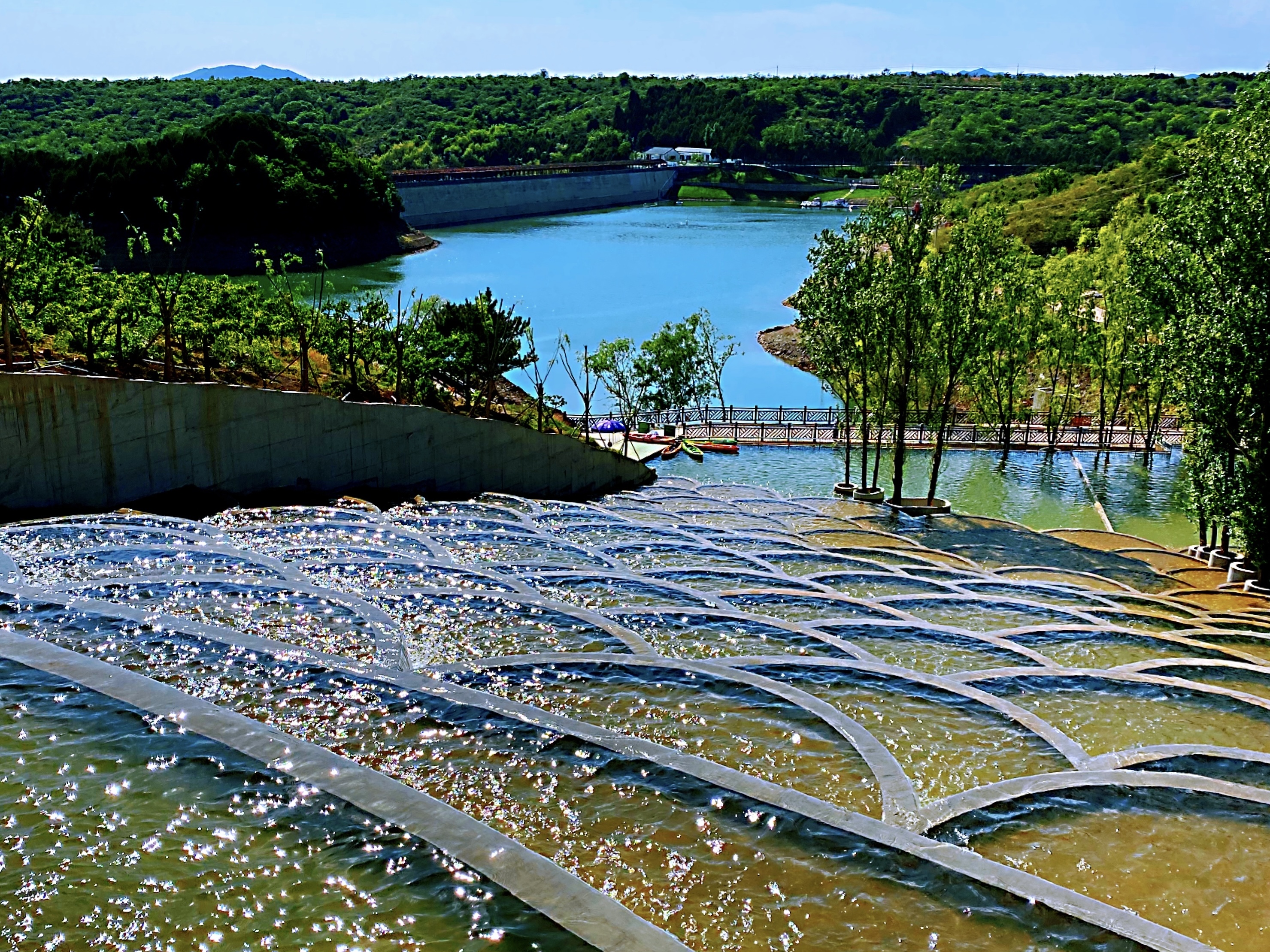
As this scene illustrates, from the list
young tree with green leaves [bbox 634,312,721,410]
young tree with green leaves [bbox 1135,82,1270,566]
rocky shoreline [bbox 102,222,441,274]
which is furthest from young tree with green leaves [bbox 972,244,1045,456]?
rocky shoreline [bbox 102,222,441,274]

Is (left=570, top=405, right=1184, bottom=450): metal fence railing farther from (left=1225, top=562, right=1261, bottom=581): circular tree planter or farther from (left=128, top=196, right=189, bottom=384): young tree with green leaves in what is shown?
(left=1225, top=562, right=1261, bottom=581): circular tree planter

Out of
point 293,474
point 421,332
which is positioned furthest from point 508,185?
point 293,474

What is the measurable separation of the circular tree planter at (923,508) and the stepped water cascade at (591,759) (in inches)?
501

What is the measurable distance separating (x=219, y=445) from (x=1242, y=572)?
21747 millimetres

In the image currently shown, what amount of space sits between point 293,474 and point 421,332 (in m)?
14.7

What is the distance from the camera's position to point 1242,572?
74.5 ft

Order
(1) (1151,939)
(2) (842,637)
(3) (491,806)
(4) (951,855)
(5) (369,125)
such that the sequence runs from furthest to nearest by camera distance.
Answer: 1. (5) (369,125)
2. (2) (842,637)
3. (3) (491,806)
4. (4) (951,855)
5. (1) (1151,939)

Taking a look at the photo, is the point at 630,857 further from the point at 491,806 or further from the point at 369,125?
the point at 369,125

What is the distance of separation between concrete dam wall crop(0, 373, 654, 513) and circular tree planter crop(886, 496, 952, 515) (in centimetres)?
1116

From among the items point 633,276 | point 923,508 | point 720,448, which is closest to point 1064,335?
point 720,448

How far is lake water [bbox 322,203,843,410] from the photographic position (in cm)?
6656

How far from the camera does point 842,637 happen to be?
14008mm

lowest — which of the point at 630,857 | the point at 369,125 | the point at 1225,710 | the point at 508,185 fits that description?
the point at 1225,710

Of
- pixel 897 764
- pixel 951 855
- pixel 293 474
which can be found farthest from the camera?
pixel 293 474
